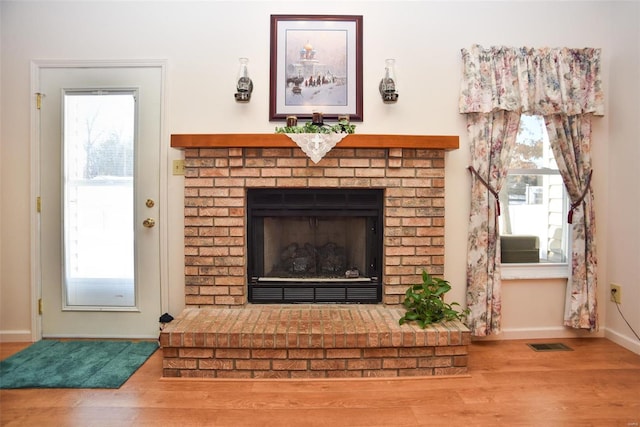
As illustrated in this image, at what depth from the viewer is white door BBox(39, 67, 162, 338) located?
253 cm

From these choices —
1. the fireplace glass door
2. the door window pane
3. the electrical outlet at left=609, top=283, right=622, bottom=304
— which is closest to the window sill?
the electrical outlet at left=609, top=283, right=622, bottom=304

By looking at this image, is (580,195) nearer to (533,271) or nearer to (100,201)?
(533,271)

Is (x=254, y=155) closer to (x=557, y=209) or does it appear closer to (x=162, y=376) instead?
(x=162, y=376)

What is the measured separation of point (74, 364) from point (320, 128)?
208 centimetres

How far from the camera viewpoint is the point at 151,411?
172cm

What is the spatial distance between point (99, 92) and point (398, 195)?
2203mm

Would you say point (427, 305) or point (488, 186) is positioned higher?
point (488, 186)

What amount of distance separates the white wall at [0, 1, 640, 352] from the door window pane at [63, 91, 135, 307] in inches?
11.1

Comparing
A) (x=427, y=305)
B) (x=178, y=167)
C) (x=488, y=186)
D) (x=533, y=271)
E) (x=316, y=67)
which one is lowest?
(x=427, y=305)

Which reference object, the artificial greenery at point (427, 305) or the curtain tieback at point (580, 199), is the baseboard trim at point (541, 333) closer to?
the artificial greenery at point (427, 305)

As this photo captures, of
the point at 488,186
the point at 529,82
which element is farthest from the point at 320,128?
the point at 529,82

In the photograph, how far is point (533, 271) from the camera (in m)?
2.63

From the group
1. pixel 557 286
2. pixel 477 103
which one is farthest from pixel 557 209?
pixel 477 103

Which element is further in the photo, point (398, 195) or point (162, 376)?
point (398, 195)
